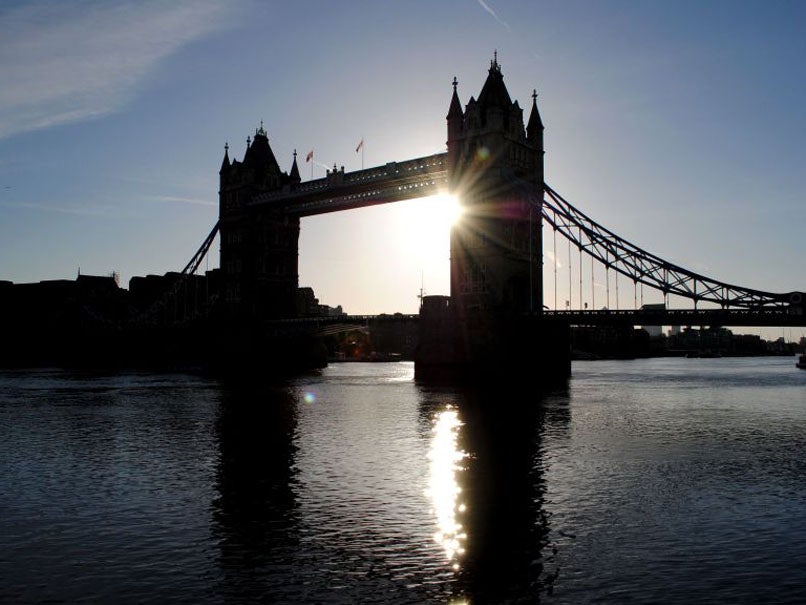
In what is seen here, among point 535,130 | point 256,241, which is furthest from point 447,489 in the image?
point 256,241

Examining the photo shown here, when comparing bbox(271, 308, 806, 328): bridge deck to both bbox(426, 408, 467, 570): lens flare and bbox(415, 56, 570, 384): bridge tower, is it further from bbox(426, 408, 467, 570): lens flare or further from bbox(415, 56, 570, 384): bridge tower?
bbox(426, 408, 467, 570): lens flare

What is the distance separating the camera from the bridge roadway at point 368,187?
7494 cm

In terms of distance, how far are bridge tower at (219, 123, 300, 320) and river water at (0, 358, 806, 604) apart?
58.5 metres

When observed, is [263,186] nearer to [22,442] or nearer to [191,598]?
[22,442]

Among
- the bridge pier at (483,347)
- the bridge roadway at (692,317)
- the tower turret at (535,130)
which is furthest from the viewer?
the tower turret at (535,130)

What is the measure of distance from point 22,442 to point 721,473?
24826 millimetres

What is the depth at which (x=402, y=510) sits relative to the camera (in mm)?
18438

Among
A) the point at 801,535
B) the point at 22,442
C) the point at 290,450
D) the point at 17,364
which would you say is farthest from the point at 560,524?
the point at 17,364

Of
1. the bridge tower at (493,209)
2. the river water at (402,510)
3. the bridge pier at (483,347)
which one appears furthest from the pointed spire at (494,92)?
the river water at (402,510)

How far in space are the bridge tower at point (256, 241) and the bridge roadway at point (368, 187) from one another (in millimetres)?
4073

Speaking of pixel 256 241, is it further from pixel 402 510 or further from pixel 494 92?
pixel 402 510

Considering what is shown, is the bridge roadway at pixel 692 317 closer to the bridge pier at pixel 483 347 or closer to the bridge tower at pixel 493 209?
the bridge pier at pixel 483 347

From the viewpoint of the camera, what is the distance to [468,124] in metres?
70.6

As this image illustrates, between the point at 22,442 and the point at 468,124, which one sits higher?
the point at 468,124
